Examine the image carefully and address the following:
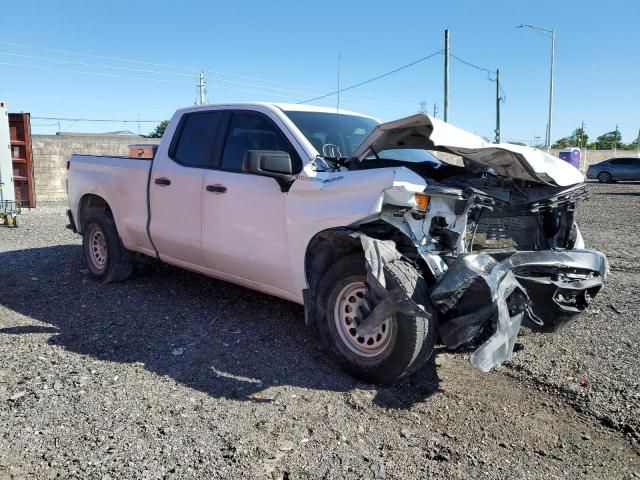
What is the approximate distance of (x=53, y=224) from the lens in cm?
1250

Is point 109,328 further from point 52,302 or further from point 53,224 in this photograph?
point 53,224

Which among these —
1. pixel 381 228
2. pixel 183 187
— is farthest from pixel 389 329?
pixel 183 187

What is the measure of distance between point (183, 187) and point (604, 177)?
1336 inches

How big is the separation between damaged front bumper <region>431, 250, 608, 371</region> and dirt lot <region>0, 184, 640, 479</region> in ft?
1.51

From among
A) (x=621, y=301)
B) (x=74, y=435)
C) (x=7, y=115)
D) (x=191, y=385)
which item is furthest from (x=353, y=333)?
(x=7, y=115)

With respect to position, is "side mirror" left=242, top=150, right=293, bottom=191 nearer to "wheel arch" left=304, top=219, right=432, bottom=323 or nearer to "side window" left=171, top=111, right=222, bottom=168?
"wheel arch" left=304, top=219, right=432, bottom=323

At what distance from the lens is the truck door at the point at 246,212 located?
4590 mm

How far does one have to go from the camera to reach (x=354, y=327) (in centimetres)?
403

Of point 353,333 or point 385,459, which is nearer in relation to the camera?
point 385,459

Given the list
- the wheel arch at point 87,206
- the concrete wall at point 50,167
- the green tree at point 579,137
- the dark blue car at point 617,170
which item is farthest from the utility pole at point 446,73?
the green tree at point 579,137

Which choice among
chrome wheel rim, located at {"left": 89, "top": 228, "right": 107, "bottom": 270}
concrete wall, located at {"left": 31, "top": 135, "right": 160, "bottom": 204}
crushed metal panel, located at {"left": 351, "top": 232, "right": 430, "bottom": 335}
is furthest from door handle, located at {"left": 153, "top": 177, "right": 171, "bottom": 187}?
concrete wall, located at {"left": 31, "top": 135, "right": 160, "bottom": 204}

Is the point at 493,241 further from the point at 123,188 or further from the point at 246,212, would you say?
the point at 123,188

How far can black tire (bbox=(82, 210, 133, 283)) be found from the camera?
662cm

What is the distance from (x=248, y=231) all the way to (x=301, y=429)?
6.30 feet
